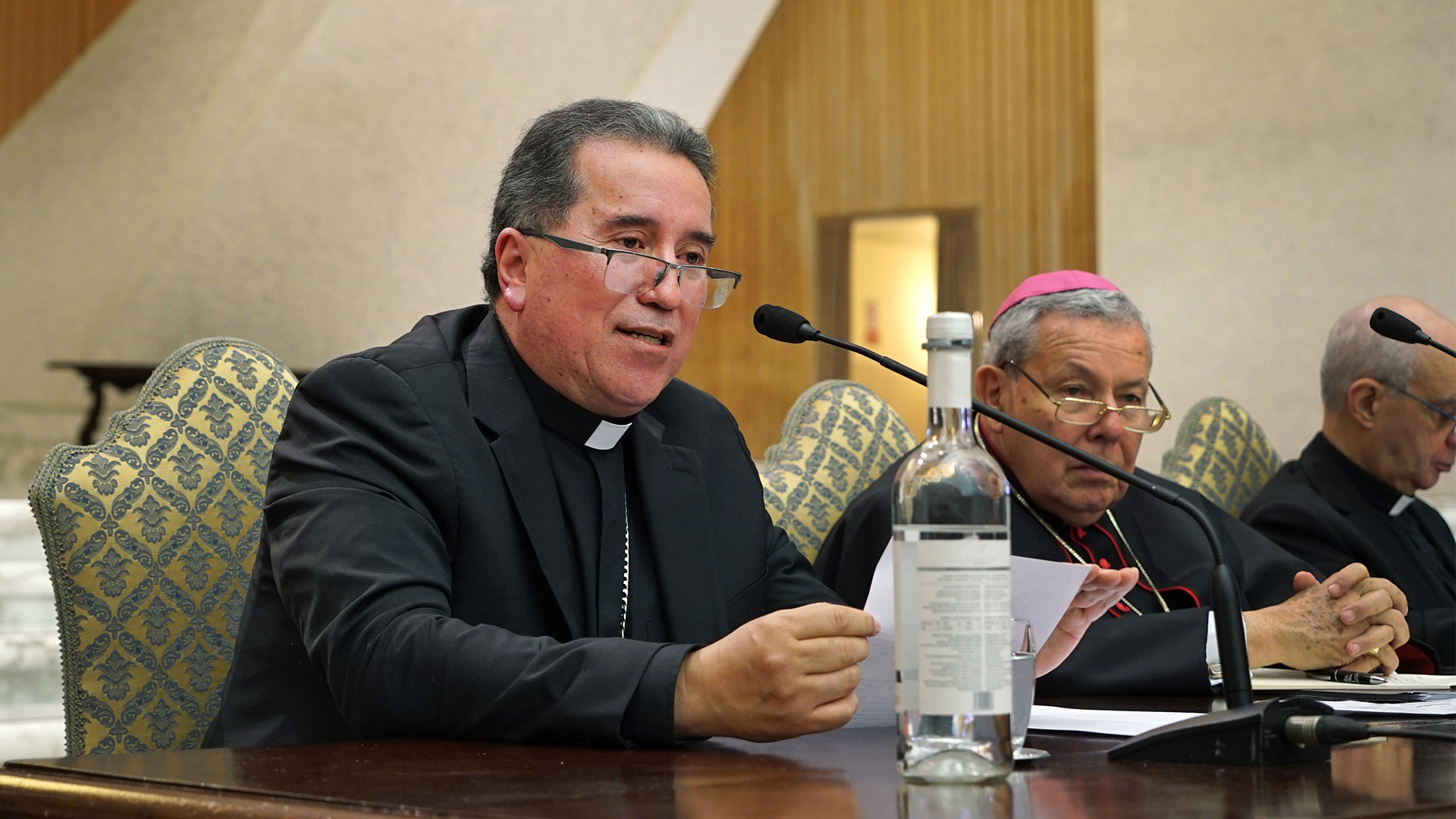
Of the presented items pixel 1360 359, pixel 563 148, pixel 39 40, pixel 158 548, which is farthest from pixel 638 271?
pixel 39 40

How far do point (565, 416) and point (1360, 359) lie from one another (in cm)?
237

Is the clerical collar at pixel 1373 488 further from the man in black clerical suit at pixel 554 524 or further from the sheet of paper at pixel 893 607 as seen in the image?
Answer: the sheet of paper at pixel 893 607

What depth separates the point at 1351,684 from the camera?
197 cm

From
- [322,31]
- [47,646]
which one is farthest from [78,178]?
[47,646]

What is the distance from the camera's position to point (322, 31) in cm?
530

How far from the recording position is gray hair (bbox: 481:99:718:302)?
1.88 metres

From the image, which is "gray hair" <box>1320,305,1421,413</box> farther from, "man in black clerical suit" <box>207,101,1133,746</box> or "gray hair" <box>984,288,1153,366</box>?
"man in black clerical suit" <box>207,101,1133,746</box>

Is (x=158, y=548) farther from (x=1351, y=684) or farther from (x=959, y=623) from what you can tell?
(x=1351, y=684)

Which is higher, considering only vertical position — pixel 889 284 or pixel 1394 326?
pixel 889 284

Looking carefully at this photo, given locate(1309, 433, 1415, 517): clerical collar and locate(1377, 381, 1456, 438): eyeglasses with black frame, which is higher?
locate(1377, 381, 1456, 438): eyeglasses with black frame

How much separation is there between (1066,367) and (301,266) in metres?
4.27

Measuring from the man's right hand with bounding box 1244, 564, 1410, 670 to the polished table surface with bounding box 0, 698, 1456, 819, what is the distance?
2.70 feet

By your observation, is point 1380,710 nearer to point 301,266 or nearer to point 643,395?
point 643,395

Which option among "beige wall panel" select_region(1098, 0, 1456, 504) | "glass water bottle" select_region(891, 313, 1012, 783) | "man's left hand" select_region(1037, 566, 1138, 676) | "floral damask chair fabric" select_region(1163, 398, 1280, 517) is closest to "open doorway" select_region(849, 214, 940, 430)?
"beige wall panel" select_region(1098, 0, 1456, 504)
